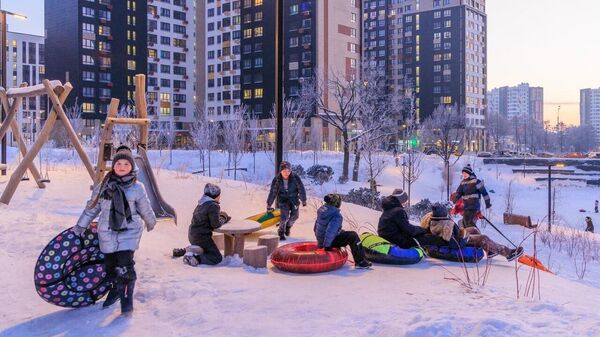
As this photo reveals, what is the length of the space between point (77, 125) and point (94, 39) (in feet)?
132

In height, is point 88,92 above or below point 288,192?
above

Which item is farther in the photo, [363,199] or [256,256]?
[363,199]

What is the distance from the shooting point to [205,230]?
840 centimetres

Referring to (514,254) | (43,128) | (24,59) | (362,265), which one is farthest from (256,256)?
(24,59)

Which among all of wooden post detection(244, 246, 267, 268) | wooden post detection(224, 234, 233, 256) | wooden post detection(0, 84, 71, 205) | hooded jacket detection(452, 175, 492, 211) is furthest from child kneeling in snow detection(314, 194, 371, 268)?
wooden post detection(0, 84, 71, 205)

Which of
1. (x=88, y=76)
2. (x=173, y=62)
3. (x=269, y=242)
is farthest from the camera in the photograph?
(x=173, y=62)

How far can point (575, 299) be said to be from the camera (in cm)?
691

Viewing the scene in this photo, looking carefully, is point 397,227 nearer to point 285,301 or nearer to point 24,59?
point 285,301

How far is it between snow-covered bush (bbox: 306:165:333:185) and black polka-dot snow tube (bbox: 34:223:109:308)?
30.8 metres

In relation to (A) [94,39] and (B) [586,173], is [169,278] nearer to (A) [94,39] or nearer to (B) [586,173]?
(B) [586,173]

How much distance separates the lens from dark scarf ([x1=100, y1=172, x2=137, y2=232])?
230 inches

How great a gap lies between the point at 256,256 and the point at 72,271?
2.89m

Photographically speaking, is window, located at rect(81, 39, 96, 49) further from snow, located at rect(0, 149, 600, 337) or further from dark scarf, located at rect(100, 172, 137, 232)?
dark scarf, located at rect(100, 172, 137, 232)

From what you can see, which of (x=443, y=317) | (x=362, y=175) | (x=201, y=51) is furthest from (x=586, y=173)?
(x=201, y=51)
